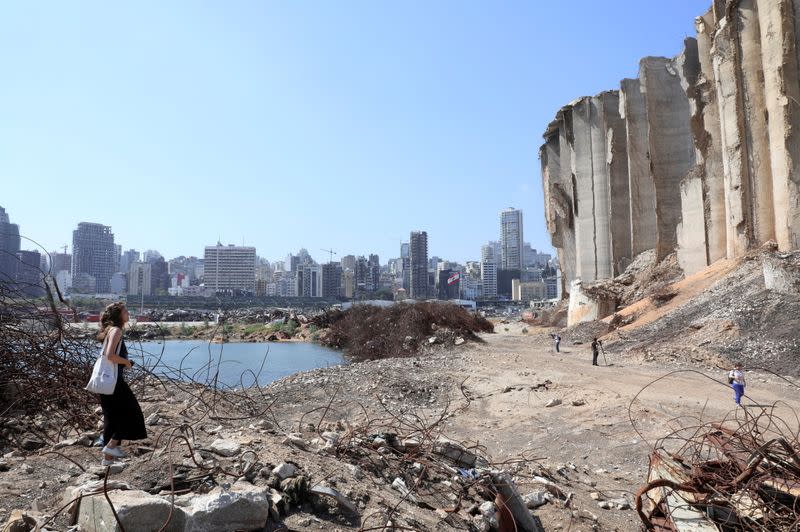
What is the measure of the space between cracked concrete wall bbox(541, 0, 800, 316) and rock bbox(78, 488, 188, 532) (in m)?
22.0

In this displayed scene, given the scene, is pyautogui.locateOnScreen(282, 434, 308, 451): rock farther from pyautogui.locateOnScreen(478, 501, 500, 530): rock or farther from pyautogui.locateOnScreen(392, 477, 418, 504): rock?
pyautogui.locateOnScreen(478, 501, 500, 530): rock

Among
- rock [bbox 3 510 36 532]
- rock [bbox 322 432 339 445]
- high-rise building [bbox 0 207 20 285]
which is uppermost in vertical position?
high-rise building [bbox 0 207 20 285]

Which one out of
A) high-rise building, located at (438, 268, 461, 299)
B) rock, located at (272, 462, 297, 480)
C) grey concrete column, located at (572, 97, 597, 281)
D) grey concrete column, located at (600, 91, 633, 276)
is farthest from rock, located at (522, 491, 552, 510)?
high-rise building, located at (438, 268, 461, 299)

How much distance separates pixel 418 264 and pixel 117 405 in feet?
517

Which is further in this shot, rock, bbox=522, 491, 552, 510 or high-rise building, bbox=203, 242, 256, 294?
high-rise building, bbox=203, 242, 256, 294

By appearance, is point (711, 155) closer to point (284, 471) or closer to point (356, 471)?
point (356, 471)

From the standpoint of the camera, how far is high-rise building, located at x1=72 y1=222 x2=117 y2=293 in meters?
116

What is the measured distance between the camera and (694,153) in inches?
1190

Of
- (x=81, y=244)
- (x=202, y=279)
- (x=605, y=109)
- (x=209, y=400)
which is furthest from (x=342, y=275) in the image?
(x=209, y=400)

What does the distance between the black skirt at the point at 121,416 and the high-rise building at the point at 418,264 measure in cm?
15028

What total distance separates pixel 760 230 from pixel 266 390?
1928 centimetres

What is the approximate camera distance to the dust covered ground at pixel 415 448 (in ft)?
12.5

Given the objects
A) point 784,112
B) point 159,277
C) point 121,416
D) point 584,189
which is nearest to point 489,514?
point 121,416

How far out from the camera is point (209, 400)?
317 inches
